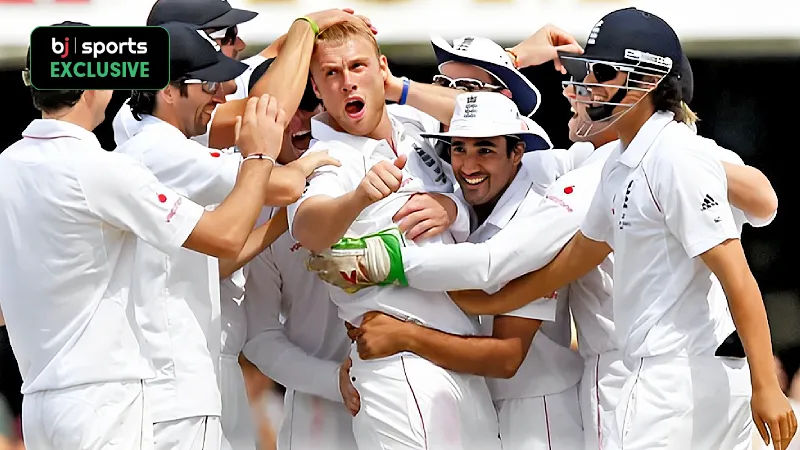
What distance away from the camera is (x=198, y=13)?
15.1 feet

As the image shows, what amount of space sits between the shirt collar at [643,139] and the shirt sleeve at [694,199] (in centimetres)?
8

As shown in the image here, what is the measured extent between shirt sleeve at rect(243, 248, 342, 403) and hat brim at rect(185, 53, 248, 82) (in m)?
0.71

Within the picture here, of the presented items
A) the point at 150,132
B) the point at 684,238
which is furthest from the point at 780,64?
the point at 150,132

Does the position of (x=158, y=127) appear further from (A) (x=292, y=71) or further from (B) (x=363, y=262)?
(B) (x=363, y=262)

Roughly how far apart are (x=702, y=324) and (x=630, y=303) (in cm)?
20

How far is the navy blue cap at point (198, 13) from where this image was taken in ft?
14.7

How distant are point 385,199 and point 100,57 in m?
1.06

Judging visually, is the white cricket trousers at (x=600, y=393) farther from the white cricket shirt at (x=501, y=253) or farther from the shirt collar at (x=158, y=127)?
the shirt collar at (x=158, y=127)

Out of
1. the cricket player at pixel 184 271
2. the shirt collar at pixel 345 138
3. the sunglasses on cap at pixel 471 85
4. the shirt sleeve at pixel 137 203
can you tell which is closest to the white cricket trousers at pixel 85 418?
the cricket player at pixel 184 271

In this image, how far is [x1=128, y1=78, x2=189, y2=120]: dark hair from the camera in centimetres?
404

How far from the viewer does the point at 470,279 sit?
13.1 feet

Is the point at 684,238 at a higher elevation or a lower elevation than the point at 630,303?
higher

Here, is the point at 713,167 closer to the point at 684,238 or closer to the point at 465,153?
the point at 684,238

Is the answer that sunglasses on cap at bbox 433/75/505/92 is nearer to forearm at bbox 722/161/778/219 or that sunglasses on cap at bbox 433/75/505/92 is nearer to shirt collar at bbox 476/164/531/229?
shirt collar at bbox 476/164/531/229
